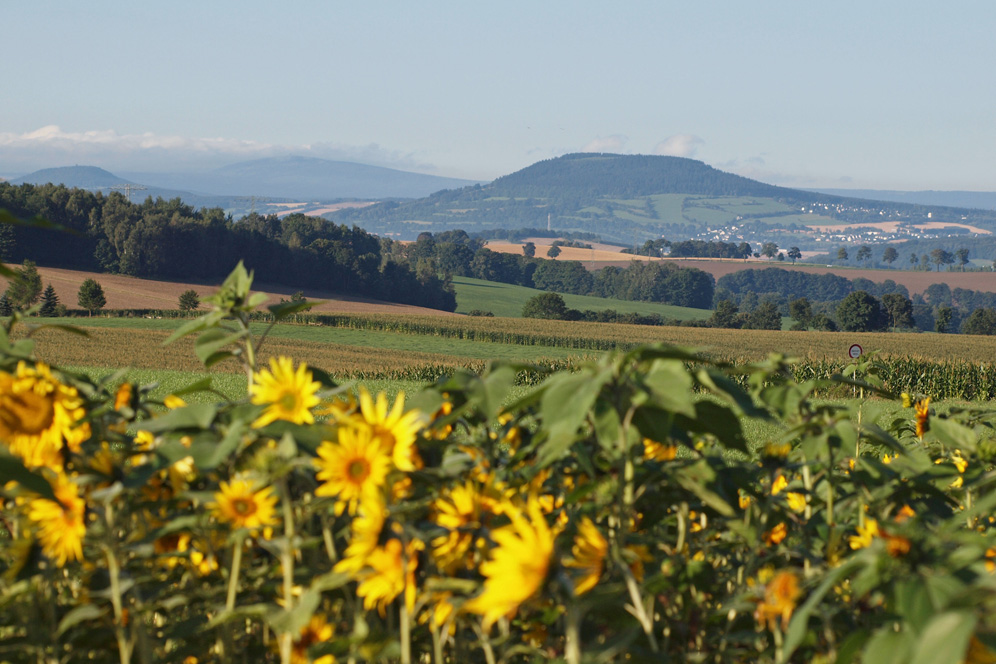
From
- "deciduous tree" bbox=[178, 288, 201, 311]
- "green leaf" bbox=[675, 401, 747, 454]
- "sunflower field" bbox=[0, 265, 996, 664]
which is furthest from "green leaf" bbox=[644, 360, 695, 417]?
"deciduous tree" bbox=[178, 288, 201, 311]

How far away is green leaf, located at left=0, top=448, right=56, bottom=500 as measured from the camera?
1.22 metres

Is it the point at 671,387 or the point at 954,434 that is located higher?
the point at 671,387

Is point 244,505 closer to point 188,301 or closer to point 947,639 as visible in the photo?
point 947,639

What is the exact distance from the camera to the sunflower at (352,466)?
131 cm

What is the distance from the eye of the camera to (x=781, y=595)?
1.22 m

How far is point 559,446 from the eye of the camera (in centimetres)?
133

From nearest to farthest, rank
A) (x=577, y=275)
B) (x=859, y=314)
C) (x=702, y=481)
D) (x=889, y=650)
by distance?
(x=889, y=650), (x=702, y=481), (x=859, y=314), (x=577, y=275)

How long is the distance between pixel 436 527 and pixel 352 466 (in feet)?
0.53

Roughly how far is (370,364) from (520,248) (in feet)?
489

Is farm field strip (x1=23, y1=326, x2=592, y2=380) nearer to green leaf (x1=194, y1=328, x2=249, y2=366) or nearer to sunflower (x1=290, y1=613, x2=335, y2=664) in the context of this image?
green leaf (x1=194, y1=328, x2=249, y2=366)

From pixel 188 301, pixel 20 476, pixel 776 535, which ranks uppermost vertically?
pixel 20 476

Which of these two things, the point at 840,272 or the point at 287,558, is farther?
the point at 840,272

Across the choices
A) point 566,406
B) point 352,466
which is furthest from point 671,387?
point 352,466

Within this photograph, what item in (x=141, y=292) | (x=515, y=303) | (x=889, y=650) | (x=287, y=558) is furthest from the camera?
(x=515, y=303)
